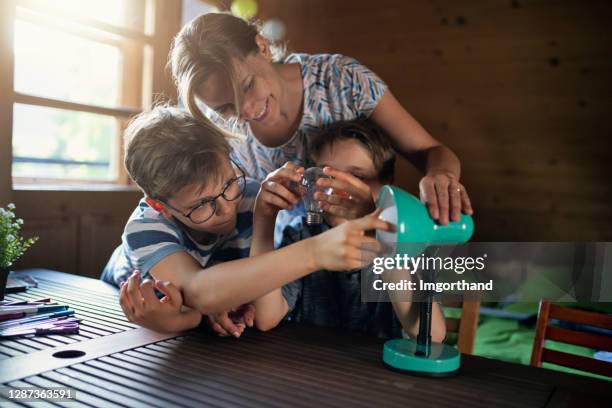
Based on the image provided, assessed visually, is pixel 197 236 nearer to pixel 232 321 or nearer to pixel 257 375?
pixel 232 321

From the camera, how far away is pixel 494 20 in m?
3.27

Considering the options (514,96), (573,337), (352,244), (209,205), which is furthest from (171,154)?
(514,96)

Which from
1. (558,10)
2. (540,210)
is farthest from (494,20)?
(540,210)

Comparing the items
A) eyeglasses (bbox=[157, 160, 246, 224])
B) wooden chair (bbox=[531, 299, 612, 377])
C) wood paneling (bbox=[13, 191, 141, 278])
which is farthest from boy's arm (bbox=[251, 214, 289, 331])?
wood paneling (bbox=[13, 191, 141, 278])

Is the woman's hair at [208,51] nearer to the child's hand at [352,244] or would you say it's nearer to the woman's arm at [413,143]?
the woman's arm at [413,143]

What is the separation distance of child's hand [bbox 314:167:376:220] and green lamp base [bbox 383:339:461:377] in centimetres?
26

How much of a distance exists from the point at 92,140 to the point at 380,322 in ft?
6.97

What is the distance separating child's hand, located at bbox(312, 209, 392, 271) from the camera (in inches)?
33.6

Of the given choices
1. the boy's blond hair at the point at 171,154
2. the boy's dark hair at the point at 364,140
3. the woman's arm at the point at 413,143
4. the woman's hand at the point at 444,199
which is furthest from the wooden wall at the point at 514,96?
the woman's hand at the point at 444,199

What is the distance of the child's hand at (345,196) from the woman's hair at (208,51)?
421 millimetres

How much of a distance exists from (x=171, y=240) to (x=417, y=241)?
590 millimetres

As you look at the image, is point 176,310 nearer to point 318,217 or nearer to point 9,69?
point 318,217

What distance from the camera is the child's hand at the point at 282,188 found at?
1.07m

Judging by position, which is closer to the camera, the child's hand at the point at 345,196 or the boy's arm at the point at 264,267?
the boy's arm at the point at 264,267
